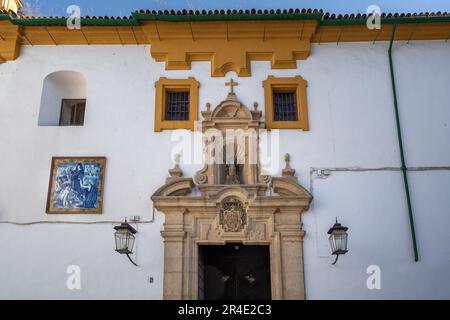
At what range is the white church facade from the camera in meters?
8.94

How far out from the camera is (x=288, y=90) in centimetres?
1025

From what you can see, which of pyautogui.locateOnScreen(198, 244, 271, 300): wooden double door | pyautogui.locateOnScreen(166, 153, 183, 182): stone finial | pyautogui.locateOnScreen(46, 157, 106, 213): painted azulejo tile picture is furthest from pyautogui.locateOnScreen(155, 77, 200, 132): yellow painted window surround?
pyautogui.locateOnScreen(198, 244, 271, 300): wooden double door

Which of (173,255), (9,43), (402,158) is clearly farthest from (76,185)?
(402,158)

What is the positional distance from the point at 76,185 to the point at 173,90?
2.59 meters

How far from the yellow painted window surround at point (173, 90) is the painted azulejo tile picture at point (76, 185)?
1.29m

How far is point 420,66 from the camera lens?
1026 centimetres

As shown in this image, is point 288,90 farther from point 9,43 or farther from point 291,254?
point 9,43

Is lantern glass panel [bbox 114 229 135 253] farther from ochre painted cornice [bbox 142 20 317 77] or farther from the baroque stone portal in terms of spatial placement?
ochre painted cornice [bbox 142 20 317 77]

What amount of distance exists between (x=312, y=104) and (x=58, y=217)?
5088mm

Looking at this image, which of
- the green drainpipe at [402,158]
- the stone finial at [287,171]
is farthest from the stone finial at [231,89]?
the green drainpipe at [402,158]

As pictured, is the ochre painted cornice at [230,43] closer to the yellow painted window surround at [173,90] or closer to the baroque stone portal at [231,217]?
the yellow painted window surround at [173,90]

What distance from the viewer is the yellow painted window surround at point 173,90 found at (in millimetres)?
9820

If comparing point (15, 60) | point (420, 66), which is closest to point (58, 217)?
point (15, 60)
